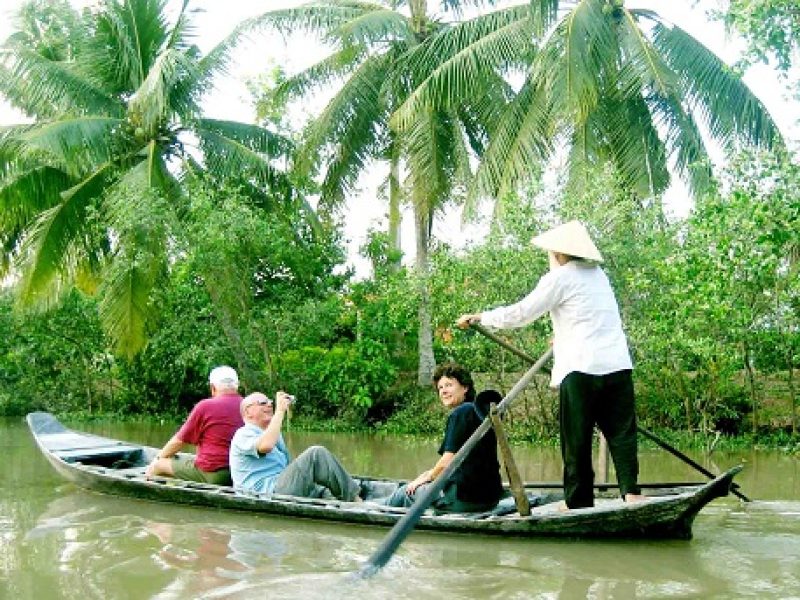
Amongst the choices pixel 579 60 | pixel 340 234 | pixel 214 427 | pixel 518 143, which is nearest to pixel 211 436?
pixel 214 427

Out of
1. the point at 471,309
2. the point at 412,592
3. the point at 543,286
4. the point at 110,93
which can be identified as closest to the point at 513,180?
the point at 471,309

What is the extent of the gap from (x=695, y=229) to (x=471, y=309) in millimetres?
4058

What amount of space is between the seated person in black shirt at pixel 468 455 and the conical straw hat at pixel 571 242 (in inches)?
37.6

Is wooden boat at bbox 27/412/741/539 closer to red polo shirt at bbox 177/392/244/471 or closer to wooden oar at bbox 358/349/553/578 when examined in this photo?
red polo shirt at bbox 177/392/244/471

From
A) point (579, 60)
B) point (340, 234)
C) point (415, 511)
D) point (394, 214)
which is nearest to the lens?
point (415, 511)

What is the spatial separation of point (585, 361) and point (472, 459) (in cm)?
102

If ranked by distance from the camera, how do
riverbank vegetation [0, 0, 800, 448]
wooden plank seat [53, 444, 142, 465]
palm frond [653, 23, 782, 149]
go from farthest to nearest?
palm frond [653, 23, 782, 149]
riverbank vegetation [0, 0, 800, 448]
wooden plank seat [53, 444, 142, 465]

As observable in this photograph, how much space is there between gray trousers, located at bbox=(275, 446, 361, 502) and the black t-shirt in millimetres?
928

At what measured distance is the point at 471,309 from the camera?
12922 mm

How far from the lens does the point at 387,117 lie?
16000mm

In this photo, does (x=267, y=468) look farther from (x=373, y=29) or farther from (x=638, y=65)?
(x=373, y=29)

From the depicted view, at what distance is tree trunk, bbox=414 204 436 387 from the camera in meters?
15.1

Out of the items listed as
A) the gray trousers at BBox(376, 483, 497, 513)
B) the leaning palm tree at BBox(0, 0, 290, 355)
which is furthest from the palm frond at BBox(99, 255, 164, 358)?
the gray trousers at BBox(376, 483, 497, 513)

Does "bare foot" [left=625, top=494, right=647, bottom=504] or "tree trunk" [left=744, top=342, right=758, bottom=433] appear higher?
"tree trunk" [left=744, top=342, right=758, bottom=433]
